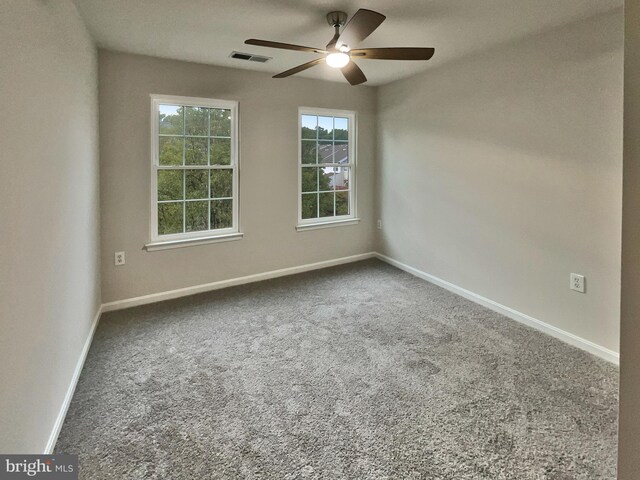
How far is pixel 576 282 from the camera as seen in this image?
2736 millimetres

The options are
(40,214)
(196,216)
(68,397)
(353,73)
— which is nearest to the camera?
(40,214)

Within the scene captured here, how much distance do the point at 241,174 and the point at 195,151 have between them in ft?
1.75

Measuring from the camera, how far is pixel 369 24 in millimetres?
2070

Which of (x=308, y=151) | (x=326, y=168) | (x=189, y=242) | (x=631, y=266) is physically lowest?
(x=189, y=242)

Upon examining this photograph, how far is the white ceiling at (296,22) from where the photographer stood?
7.81 feet

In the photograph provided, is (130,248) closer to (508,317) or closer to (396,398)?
(396,398)

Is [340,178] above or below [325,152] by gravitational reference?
below

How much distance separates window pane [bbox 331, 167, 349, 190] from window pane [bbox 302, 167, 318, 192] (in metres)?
0.28

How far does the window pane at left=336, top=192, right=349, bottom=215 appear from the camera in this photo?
193 inches

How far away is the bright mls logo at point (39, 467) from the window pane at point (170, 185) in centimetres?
255

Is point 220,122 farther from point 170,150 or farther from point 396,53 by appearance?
point 396,53

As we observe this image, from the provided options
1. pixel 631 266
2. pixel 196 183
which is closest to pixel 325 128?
pixel 196 183

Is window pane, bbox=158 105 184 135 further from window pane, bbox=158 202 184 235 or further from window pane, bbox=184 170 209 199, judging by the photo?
window pane, bbox=158 202 184 235

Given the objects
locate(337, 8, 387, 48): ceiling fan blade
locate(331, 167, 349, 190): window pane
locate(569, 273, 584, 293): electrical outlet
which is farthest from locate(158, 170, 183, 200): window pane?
locate(569, 273, 584, 293): electrical outlet
